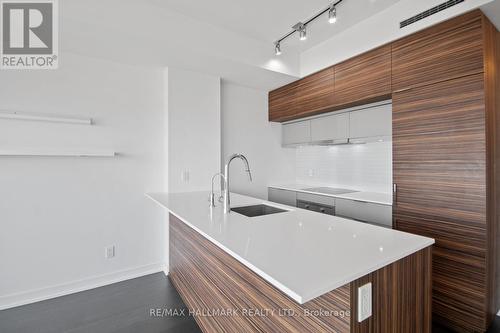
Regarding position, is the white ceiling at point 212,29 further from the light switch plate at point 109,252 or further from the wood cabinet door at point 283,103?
the light switch plate at point 109,252

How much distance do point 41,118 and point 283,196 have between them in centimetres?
300

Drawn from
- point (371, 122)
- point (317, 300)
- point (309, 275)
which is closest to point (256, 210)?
point (317, 300)

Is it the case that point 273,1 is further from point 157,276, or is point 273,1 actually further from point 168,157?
point 157,276

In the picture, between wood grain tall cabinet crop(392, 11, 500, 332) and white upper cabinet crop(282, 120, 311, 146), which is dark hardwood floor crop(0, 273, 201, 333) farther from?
white upper cabinet crop(282, 120, 311, 146)

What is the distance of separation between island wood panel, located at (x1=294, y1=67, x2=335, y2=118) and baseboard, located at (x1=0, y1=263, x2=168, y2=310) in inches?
106

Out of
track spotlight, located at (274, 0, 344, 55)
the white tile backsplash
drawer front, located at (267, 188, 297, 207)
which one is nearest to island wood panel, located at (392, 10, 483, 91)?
track spotlight, located at (274, 0, 344, 55)

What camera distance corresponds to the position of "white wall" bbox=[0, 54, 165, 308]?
2.33m

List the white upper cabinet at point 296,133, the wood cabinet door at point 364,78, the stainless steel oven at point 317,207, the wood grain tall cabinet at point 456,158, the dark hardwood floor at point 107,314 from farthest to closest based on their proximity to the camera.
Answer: the white upper cabinet at point 296,133
the stainless steel oven at point 317,207
the wood cabinet door at point 364,78
the dark hardwood floor at point 107,314
the wood grain tall cabinet at point 456,158

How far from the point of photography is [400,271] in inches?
42.8

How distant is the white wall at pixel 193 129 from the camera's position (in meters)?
2.95

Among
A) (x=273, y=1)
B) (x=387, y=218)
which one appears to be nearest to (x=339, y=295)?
(x=387, y=218)

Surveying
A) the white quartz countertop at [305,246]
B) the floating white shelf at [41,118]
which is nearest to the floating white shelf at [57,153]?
the floating white shelf at [41,118]

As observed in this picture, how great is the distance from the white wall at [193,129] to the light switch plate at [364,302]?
95.4 inches

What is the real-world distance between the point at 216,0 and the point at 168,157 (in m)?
1.70
